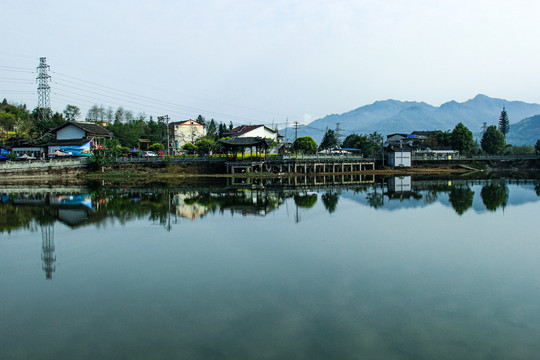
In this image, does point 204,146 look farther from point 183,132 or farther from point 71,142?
point 183,132

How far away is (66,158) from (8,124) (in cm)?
2340

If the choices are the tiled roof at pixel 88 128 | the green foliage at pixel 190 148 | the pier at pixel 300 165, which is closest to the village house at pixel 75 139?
the tiled roof at pixel 88 128

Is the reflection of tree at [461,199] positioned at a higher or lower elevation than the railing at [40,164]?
lower

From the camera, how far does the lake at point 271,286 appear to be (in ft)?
25.9

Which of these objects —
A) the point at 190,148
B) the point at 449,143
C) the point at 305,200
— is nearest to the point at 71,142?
the point at 190,148

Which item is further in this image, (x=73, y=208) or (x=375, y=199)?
(x=375, y=199)

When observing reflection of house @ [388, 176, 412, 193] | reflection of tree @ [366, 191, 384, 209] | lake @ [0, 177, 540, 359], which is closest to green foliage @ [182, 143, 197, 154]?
reflection of house @ [388, 176, 412, 193]

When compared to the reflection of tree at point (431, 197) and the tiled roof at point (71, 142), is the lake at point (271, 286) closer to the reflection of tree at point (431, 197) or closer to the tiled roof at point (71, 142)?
the reflection of tree at point (431, 197)

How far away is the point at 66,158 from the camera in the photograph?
55.8 meters

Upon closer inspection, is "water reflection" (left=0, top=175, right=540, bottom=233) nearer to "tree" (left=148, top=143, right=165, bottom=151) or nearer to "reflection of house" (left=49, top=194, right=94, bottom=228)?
"reflection of house" (left=49, top=194, right=94, bottom=228)

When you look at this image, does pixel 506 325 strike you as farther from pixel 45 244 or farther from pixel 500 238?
pixel 45 244

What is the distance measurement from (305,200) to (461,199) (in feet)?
34.3

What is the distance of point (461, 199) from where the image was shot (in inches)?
1105

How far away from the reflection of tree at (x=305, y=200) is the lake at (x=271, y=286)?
4169 mm
